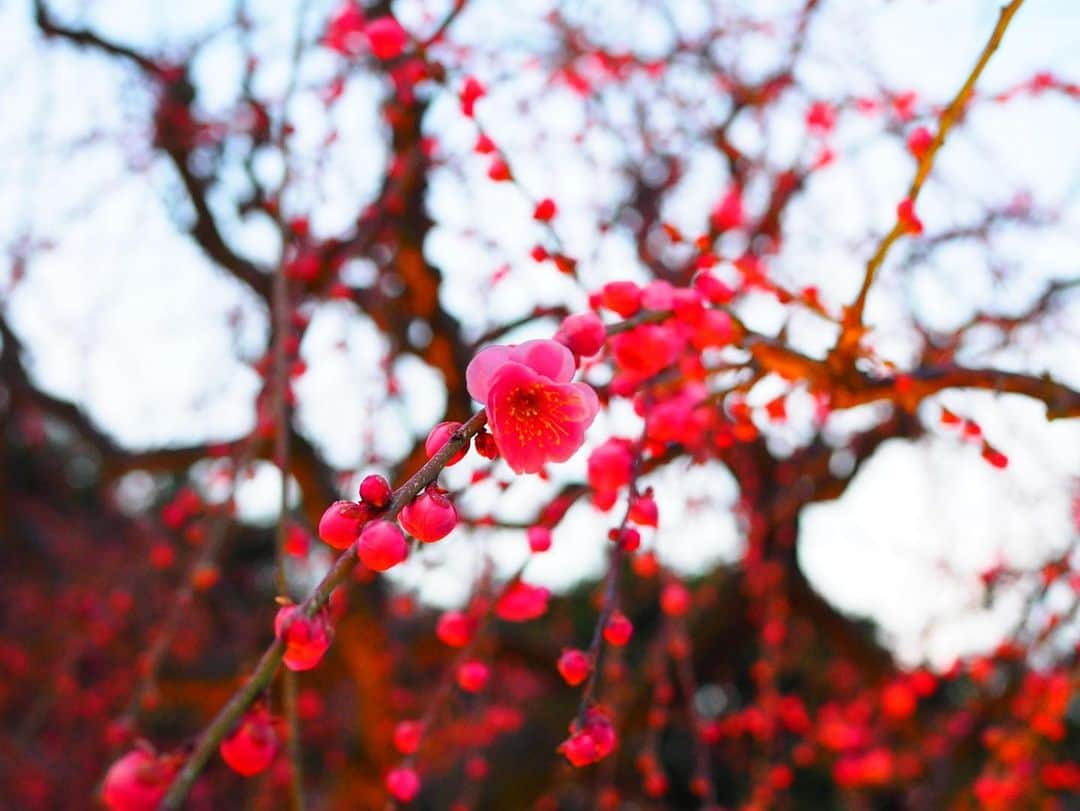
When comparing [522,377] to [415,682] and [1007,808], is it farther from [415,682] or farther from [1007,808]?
[415,682]

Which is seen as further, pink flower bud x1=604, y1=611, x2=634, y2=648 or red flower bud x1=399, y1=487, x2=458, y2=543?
pink flower bud x1=604, y1=611, x2=634, y2=648

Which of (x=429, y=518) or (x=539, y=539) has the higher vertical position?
(x=429, y=518)

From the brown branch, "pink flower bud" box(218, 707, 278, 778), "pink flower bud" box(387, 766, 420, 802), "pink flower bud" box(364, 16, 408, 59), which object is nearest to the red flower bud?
the brown branch

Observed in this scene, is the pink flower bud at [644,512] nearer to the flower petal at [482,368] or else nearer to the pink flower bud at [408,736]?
the flower petal at [482,368]

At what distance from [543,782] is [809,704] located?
2.49 metres

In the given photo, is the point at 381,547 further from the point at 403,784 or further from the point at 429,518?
the point at 403,784

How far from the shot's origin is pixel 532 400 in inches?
30.1

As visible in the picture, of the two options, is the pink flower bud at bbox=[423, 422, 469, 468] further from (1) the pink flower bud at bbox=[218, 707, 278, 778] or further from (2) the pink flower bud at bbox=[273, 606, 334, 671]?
(1) the pink flower bud at bbox=[218, 707, 278, 778]

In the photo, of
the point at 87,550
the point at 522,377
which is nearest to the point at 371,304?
the point at 522,377

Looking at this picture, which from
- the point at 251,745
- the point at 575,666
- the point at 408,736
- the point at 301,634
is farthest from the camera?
the point at 408,736

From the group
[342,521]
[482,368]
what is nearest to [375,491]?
[342,521]

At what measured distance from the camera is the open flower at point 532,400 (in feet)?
2.16

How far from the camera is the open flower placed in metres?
0.66

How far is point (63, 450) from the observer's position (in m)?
5.95
